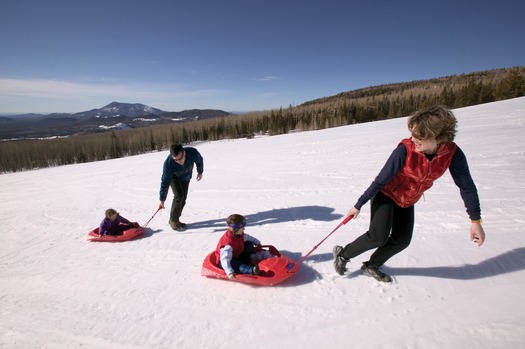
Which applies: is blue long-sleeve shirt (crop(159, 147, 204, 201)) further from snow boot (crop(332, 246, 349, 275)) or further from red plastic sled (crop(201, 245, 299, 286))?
snow boot (crop(332, 246, 349, 275))

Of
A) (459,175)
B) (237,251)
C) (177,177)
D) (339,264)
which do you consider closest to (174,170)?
(177,177)

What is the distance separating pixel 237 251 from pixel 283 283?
2.17 ft

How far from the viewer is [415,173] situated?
2154 mm

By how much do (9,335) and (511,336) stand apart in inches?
178

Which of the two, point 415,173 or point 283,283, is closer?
point 415,173

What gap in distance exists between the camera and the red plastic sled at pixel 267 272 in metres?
2.76

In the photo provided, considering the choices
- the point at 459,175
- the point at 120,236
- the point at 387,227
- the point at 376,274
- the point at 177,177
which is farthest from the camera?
the point at 177,177

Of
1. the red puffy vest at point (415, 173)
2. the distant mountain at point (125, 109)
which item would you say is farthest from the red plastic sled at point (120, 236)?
the distant mountain at point (125, 109)

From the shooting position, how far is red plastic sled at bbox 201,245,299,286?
9.07 feet

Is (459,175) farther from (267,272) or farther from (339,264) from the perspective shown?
(267,272)

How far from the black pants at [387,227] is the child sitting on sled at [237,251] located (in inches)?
49.7

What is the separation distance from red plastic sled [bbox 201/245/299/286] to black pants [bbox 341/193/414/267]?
817mm

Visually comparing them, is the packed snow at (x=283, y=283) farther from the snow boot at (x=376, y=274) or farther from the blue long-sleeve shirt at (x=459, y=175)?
the blue long-sleeve shirt at (x=459, y=175)

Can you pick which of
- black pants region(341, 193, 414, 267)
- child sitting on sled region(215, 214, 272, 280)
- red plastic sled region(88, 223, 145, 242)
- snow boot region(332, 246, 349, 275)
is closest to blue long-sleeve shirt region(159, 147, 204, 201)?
red plastic sled region(88, 223, 145, 242)
